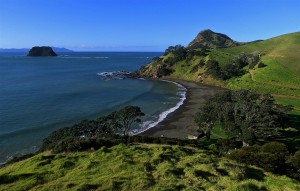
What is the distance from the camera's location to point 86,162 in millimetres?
26938

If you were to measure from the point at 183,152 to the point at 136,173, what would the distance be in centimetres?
873

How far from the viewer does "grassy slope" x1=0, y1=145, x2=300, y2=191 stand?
21.0 metres

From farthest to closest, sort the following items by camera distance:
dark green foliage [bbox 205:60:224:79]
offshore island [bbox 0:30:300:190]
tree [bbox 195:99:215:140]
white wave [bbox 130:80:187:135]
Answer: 1. dark green foliage [bbox 205:60:224:79]
2. white wave [bbox 130:80:187:135]
3. tree [bbox 195:99:215:140]
4. offshore island [bbox 0:30:300:190]

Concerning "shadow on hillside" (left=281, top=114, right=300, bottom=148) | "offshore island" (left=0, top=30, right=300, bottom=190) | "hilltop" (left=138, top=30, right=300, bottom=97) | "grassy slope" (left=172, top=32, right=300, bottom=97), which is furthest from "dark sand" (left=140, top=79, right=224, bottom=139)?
"hilltop" (left=138, top=30, right=300, bottom=97)

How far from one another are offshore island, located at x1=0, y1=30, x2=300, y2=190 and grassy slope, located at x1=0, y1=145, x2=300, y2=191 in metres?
0.07

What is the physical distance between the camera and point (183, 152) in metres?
30.9

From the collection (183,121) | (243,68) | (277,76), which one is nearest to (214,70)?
(243,68)

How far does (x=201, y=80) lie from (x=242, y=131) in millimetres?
95711

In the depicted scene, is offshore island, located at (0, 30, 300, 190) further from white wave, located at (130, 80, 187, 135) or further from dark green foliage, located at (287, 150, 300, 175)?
white wave, located at (130, 80, 187, 135)

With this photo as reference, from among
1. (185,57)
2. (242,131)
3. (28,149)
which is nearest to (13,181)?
(28,149)

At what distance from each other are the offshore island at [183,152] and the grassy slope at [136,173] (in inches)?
2.8

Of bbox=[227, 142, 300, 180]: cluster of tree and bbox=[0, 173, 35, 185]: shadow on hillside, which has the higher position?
bbox=[0, 173, 35, 185]: shadow on hillside

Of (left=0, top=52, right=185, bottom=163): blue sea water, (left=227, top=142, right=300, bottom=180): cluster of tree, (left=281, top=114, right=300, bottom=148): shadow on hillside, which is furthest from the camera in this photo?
(left=0, top=52, right=185, bottom=163): blue sea water

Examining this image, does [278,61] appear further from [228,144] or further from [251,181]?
[251,181]
